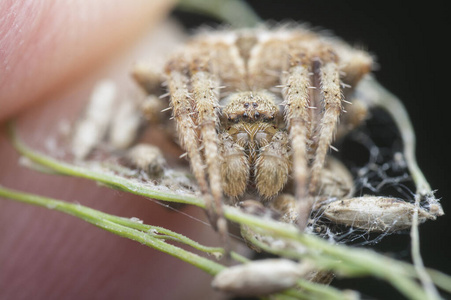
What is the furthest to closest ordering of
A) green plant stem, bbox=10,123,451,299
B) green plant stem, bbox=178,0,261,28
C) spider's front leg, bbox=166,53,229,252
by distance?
1. green plant stem, bbox=178,0,261,28
2. spider's front leg, bbox=166,53,229,252
3. green plant stem, bbox=10,123,451,299

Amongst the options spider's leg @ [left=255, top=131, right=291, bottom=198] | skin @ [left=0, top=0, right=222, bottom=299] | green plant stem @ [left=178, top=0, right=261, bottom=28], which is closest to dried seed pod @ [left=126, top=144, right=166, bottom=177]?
skin @ [left=0, top=0, right=222, bottom=299]

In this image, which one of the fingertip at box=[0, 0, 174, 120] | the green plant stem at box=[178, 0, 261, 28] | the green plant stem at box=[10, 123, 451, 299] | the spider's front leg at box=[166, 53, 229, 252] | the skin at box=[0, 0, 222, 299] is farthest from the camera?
the green plant stem at box=[178, 0, 261, 28]

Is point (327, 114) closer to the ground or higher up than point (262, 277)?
higher up

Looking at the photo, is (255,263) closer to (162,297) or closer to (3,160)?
(162,297)

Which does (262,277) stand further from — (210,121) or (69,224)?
(69,224)

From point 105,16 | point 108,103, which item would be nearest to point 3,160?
point 108,103

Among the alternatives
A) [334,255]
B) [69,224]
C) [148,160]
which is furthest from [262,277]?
[69,224]

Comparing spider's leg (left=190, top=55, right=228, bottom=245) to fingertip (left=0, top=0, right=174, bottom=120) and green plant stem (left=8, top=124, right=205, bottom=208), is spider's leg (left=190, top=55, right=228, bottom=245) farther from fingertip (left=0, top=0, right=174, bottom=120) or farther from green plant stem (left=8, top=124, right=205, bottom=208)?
fingertip (left=0, top=0, right=174, bottom=120)
